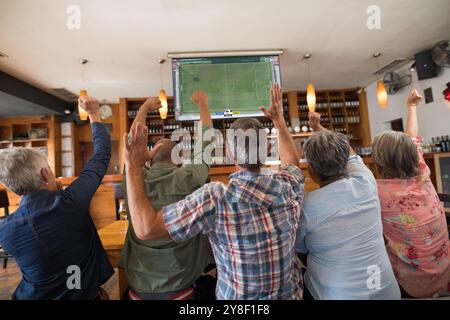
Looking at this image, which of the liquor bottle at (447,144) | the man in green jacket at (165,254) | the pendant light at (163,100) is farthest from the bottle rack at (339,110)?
the man in green jacket at (165,254)

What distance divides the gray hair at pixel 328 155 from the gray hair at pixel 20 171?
1.17 metres

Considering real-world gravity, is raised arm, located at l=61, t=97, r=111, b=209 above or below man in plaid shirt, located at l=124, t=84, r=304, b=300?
above

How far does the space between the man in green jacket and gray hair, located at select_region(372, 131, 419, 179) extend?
87 cm

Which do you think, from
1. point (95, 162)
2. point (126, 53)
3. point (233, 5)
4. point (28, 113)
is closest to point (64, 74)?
point (126, 53)

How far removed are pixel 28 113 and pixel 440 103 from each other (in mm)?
9283

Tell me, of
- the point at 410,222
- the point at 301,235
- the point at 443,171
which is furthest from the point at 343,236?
the point at 443,171

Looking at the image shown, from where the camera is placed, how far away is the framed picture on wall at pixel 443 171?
383cm

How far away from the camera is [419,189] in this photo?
1.18m

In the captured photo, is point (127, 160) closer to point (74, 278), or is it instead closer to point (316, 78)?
point (74, 278)

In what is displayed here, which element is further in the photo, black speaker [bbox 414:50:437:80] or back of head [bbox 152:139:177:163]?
black speaker [bbox 414:50:437:80]

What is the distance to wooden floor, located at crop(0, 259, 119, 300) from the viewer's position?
238 cm

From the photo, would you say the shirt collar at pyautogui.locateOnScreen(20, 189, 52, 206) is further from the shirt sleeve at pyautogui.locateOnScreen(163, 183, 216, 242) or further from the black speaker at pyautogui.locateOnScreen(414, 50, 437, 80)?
the black speaker at pyautogui.locateOnScreen(414, 50, 437, 80)

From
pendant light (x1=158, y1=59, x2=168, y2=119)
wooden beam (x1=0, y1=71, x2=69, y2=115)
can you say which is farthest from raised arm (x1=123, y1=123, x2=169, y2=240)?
wooden beam (x1=0, y1=71, x2=69, y2=115)

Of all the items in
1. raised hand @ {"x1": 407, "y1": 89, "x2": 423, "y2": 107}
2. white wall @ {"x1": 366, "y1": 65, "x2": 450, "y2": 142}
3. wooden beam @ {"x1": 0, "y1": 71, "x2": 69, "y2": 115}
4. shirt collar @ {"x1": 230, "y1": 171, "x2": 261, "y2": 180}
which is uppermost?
wooden beam @ {"x1": 0, "y1": 71, "x2": 69, "y2": 115}
